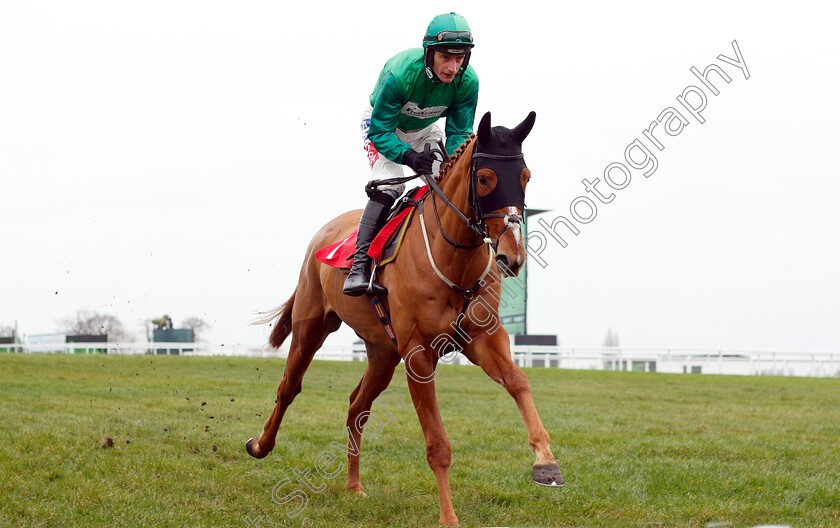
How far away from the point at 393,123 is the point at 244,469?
3439mm

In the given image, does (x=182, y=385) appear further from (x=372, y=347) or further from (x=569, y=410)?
(x=372, y=347)

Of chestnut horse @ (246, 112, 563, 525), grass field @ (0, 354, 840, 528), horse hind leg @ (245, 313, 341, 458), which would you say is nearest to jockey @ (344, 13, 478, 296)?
chestnut horse @ (246, 112, 563, 525)

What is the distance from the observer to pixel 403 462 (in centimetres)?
756

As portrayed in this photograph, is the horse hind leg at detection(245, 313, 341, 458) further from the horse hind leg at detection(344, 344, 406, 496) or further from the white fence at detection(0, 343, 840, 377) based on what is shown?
the white fence at detection(0, 343, 840, 377)

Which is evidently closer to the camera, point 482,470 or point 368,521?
point 368,521

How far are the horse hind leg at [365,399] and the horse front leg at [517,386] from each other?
1.45 meters

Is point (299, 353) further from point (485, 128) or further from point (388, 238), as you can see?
point (485, 128)

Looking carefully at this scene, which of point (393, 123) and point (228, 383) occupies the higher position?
point (393, 123)

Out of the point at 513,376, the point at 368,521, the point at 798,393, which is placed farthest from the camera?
the point at 798,393

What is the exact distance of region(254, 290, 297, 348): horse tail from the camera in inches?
304

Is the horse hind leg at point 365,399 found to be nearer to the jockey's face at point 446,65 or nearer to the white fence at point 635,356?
the jockey's face at point 446,65

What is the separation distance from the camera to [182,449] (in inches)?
300

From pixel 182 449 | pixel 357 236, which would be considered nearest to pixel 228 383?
pixel 182 449

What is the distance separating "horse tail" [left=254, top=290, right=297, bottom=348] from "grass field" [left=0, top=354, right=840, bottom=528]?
0.96 metres
